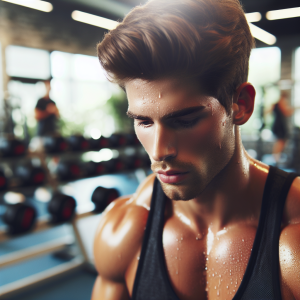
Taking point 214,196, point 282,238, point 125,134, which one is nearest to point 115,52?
point 214,196

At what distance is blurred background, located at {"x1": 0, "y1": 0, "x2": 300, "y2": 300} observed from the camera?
2.10 meters

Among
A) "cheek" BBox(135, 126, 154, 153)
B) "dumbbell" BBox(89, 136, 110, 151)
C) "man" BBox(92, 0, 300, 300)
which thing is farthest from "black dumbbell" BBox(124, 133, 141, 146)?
"cheek" BBox(135, 126, 154, 153)

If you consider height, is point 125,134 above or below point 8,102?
below

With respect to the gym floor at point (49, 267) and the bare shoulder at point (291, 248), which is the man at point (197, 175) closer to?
the bare shoulder at point (291, 248)

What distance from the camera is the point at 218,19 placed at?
0.54 meters

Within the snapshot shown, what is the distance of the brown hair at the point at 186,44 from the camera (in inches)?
20.6

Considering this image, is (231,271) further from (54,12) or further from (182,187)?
(54,12)

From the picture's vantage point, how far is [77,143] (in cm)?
294

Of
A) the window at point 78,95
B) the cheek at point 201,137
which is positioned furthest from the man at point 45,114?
the cheek at point 201,137

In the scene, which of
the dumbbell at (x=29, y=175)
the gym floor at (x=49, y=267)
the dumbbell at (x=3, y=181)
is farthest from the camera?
the dumbbell at (x=29, y=175)

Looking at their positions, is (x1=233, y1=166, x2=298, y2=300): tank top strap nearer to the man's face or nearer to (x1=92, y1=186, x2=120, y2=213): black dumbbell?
the man's face

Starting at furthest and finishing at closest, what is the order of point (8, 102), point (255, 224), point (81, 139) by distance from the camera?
point (8, 102), point (81, 139), point (255, 224)

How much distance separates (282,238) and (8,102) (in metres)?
3.78

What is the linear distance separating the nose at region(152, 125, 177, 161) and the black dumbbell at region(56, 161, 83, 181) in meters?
2.18
